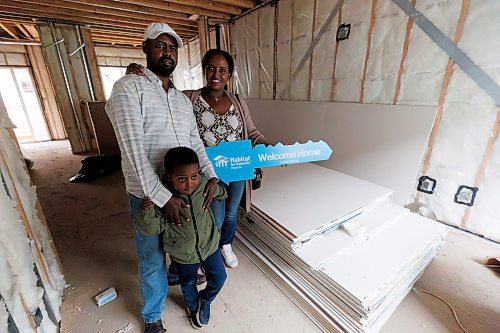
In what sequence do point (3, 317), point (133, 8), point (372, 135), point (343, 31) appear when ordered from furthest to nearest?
point (133, 8), point (343, 31), point (372, 135), point (3, 317)

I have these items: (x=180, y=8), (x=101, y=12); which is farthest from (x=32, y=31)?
(x=180, y=8)

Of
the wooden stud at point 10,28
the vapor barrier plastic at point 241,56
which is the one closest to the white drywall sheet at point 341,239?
the vapor barrier plastic at point 241,56

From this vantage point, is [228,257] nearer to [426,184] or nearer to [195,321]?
[195,321]

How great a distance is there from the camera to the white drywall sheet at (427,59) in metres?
1.86

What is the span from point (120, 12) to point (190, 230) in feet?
14.5

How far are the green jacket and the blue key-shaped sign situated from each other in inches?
4.3

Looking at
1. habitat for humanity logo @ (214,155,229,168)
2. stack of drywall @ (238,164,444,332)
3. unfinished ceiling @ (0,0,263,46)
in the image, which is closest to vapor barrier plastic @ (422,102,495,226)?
stack of drywall @ (238,164,444,332)

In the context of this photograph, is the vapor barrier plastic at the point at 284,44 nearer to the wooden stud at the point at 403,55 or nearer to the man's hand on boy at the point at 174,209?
the wooden stud at the point at 403,55

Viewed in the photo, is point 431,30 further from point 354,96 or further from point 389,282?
point 389,282

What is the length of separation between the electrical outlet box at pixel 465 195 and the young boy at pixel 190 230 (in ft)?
7.06

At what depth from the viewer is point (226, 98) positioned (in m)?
1.43

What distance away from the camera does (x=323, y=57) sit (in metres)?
2.78

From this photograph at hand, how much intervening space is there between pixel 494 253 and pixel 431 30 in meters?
1.88

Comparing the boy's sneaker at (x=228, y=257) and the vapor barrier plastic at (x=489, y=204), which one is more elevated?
the vapor barrier plastic at (x=489, y=204)
